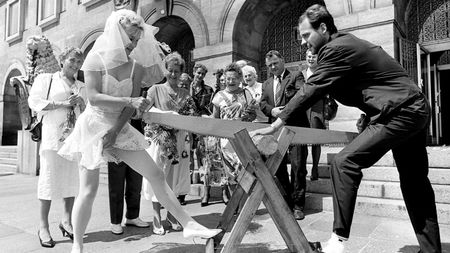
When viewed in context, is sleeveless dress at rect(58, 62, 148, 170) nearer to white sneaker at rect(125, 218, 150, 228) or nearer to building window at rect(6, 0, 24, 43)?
white sneaker at rect(125, 218, 150, 228)

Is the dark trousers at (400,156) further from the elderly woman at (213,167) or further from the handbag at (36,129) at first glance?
the handbag at (36,129)

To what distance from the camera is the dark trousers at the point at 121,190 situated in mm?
3648

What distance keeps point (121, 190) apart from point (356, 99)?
2.68m

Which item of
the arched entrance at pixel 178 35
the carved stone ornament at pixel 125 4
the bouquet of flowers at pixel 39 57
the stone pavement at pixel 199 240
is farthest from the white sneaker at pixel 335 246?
the carved stone ornament at pixel 125 4

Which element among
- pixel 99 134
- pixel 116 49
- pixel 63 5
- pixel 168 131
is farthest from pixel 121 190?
pixel 63 5

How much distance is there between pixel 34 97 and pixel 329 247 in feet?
10.1

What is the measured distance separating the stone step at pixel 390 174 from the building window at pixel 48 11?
47.7 ft

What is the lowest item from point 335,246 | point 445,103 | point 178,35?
point 335,246

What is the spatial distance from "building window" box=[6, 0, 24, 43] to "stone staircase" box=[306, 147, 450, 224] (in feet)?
62.2

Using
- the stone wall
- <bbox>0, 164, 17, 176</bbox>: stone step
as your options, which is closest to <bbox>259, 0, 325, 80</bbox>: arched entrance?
the stone wall

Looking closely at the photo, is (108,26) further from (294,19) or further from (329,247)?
(294,19)

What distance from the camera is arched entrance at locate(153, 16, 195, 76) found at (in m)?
10.7

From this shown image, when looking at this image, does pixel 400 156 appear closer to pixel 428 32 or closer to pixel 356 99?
pixel 356 99

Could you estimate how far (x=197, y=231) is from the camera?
2.41m
